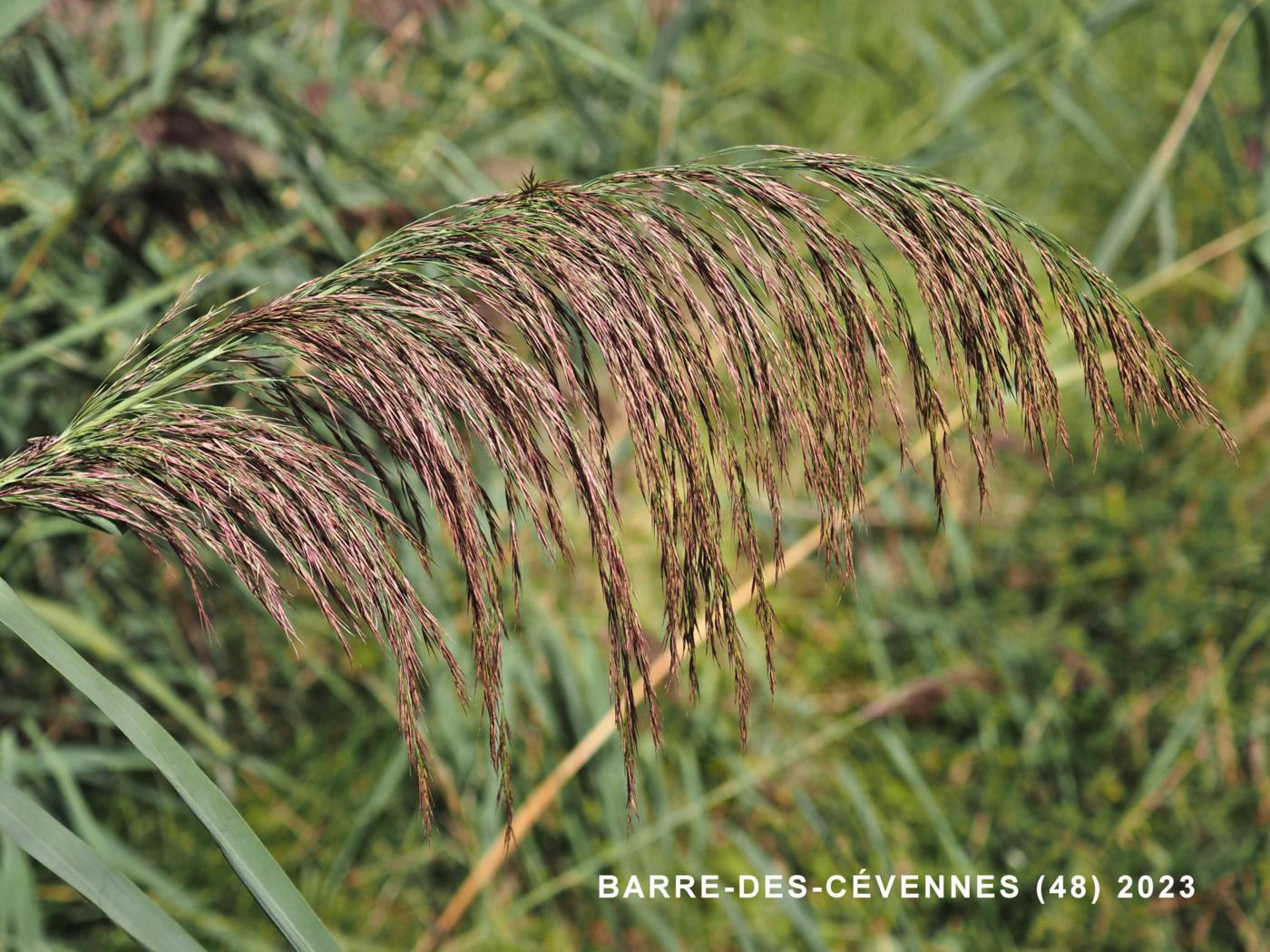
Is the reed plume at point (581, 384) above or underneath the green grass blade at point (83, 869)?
above

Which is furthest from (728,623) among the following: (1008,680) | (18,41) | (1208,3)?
(1208,3)

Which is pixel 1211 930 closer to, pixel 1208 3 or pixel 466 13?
pixel 466 13

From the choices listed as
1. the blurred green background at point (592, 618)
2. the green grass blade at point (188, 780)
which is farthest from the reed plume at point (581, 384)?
the blurred green background at point (592, 618)

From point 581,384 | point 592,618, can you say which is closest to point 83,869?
point 581,384

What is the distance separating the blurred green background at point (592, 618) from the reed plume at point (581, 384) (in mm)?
590

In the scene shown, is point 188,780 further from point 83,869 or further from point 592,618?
point 592,618

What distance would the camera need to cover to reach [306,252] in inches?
56.7

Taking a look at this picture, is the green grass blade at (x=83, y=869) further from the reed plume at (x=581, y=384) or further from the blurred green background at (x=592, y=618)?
the blurred green background at (x=592, y=618)

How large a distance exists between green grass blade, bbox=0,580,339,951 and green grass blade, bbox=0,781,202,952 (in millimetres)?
41

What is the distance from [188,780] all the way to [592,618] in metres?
1.32

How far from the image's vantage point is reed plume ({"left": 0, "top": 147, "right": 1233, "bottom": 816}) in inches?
23.7

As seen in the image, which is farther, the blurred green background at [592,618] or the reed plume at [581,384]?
the blurred green background at [592,618]

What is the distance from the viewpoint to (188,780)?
0.56 meters

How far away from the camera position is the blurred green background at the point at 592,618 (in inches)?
54.9
